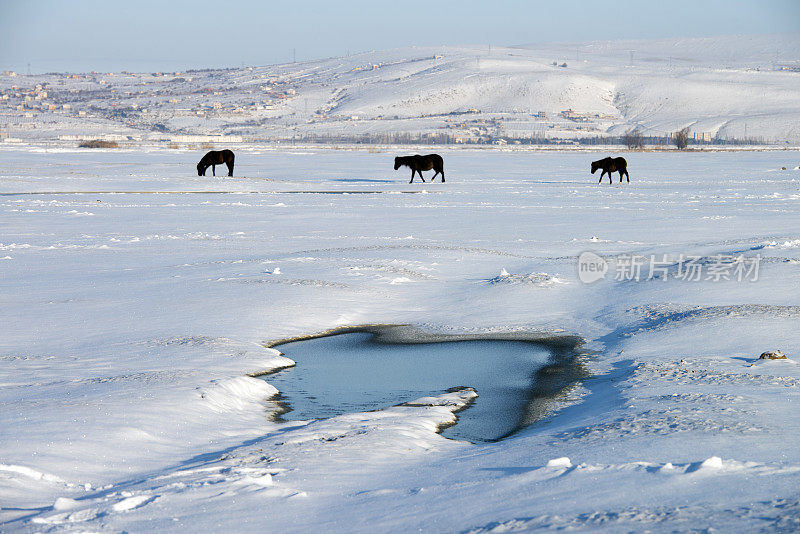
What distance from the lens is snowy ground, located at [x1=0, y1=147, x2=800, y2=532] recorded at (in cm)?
532

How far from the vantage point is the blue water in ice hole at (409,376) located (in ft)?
26.3

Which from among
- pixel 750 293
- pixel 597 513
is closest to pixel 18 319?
pixel 597 513

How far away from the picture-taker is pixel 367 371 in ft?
31.6

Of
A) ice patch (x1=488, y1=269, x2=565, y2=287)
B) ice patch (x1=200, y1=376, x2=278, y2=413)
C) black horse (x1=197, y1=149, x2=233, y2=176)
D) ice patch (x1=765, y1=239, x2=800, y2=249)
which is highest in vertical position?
black horse (x1=197, y1=149, x2=233, y2=176)

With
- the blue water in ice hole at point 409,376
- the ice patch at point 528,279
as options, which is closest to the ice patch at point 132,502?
the blue water in ice hole at point 409,376

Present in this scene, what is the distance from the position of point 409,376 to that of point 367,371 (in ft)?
1.58

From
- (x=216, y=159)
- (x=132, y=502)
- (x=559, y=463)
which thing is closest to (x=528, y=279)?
(x=559, y=463)

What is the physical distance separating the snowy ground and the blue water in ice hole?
309mm

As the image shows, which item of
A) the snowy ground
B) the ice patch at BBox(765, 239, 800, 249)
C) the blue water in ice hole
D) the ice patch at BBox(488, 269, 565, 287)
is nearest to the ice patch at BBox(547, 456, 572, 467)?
the snowy ground

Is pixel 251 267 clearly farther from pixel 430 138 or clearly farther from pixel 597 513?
pixel 430 138

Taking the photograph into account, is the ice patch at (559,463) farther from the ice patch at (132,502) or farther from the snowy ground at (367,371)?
the ice patch at (132,502)

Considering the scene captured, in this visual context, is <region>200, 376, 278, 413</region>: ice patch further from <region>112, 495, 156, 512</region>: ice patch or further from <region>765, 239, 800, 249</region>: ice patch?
<region>765, 239, 800, 249</region>: ice patch

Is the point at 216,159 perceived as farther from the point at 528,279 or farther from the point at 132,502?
the point at 132,502

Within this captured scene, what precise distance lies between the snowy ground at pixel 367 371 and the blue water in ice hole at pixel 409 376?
0.31 meters
